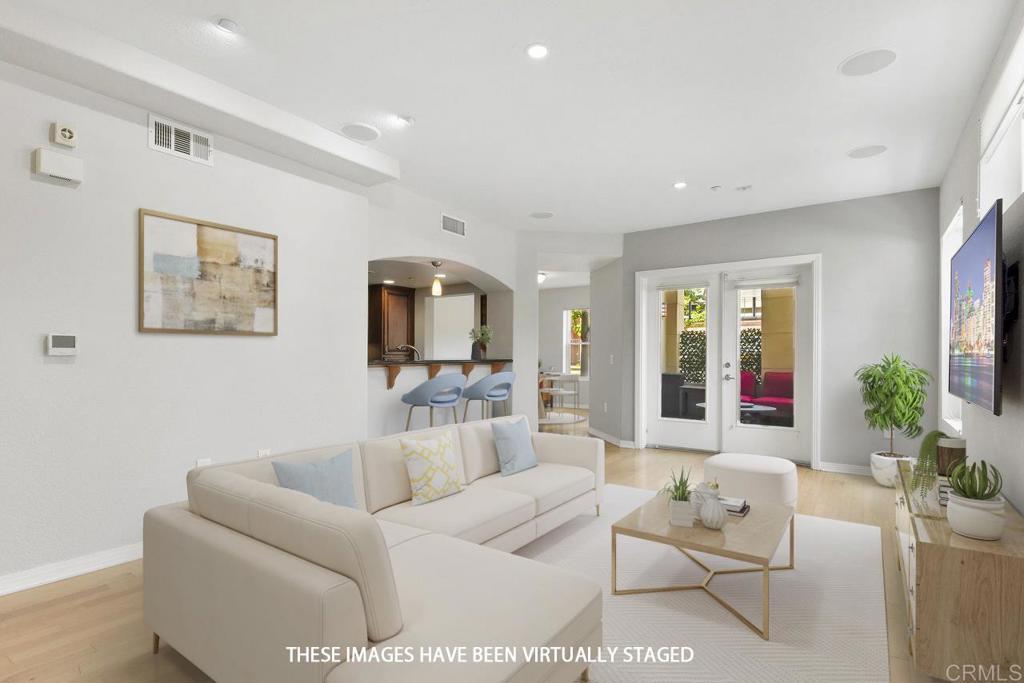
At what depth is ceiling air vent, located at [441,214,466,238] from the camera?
5570 mm

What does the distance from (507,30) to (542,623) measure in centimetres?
255

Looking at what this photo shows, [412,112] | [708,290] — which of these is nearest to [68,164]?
[412,112]

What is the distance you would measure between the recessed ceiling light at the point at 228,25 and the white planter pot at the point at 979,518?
370cm

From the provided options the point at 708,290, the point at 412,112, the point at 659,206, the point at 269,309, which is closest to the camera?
the point at 412,112

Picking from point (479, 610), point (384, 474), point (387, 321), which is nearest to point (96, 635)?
point (384, 474)

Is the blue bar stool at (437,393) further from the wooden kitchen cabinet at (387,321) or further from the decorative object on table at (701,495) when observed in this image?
the wooden kitchen cabinet at (387,321)

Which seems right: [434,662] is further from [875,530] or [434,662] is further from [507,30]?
[875,530]

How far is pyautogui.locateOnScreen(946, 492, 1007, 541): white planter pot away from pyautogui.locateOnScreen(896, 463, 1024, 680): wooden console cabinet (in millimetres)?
28

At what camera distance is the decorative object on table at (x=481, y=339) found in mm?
6645

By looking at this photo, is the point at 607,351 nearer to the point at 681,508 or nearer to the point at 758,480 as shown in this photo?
the point at 758,480

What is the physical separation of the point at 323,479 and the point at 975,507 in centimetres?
257

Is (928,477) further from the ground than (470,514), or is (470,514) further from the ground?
(928,477)

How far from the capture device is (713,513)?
2574mm

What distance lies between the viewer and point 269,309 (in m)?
3.82
